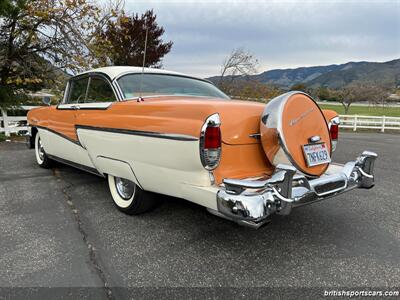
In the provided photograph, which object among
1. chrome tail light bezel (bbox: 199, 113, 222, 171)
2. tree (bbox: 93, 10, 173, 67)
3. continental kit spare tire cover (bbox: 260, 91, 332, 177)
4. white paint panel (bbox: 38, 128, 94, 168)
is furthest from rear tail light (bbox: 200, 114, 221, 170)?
tree (bbox: 93, 10, 173, 67)

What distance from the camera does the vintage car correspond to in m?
2.27

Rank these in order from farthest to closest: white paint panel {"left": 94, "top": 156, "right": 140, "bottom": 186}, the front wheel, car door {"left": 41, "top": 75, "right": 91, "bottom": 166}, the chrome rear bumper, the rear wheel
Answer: the rear wheel, car door {"left": 41, "top": 75, "right": 91, "bottom": 166}, the front wheel, white paint panel {"left": 94, "top": 156, "right": 140, "bottom": 186}, the chrome rear bumper

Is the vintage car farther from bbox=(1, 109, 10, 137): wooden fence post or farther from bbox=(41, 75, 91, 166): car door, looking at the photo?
bbox=(1, 109, 10, 137): wooden fence post

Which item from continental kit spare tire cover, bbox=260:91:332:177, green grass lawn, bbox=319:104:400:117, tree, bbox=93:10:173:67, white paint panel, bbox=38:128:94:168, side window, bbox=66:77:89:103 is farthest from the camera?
green grass lawn, bbox=319:104:400:117

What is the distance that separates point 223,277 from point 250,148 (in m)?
1.02

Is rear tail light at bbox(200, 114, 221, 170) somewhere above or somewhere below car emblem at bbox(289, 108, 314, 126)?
below

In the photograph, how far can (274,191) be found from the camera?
2.24 meters

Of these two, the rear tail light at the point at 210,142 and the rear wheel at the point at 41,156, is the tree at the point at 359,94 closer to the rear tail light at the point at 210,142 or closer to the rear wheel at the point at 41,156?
the rear wheel at the point at 41,156

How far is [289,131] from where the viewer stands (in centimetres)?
254

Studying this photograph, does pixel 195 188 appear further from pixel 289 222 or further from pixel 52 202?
pixel 52 202

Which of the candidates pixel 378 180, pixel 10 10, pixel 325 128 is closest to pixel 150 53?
pixel 10 10

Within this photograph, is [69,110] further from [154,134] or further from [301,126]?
[301,126]

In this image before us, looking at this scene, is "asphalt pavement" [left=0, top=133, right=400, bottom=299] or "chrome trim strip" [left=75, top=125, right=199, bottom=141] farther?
"chrome trim strip" [left=75, top=125, right=199, bottom=141]

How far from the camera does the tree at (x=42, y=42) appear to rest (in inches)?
388
